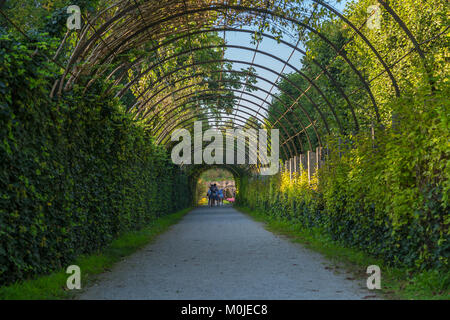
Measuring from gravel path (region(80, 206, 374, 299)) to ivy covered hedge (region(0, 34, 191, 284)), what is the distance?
78 centimetres

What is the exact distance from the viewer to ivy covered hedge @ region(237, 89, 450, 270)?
521 centimetres

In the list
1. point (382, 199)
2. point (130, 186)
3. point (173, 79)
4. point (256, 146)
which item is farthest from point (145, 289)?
point (256, 146)

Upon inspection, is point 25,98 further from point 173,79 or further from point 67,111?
point 173,79

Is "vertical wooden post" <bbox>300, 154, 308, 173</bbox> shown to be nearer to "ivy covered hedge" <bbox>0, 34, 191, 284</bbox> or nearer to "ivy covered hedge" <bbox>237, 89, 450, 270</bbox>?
"ivy covered hedge" <bbox>237, 89, 450, 270</bbox>

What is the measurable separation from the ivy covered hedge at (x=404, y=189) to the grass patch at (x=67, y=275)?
3939 millimetres

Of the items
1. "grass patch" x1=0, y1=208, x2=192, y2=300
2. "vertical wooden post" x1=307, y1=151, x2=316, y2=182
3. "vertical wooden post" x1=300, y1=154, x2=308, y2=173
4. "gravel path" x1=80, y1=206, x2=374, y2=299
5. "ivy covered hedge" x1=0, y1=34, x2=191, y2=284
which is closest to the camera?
"grass patch" x1=0, y1=208, x2=192, y2=300

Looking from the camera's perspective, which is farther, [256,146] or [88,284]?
[256,146]

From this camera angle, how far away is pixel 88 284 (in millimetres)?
6043

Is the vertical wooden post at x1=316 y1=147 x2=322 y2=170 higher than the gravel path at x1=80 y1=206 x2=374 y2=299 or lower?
higher

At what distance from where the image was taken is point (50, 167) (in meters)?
6.17

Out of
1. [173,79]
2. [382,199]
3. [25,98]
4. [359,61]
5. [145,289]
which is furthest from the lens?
[359,61]

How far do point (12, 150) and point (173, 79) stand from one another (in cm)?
1208

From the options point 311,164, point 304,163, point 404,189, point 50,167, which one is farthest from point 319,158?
point 50,167

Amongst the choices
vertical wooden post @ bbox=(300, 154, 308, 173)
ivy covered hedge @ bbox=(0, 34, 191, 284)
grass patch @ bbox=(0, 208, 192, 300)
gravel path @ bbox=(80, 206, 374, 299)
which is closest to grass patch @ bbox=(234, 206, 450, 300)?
gravel path @ bbox=(80, 206, 374, 299)
